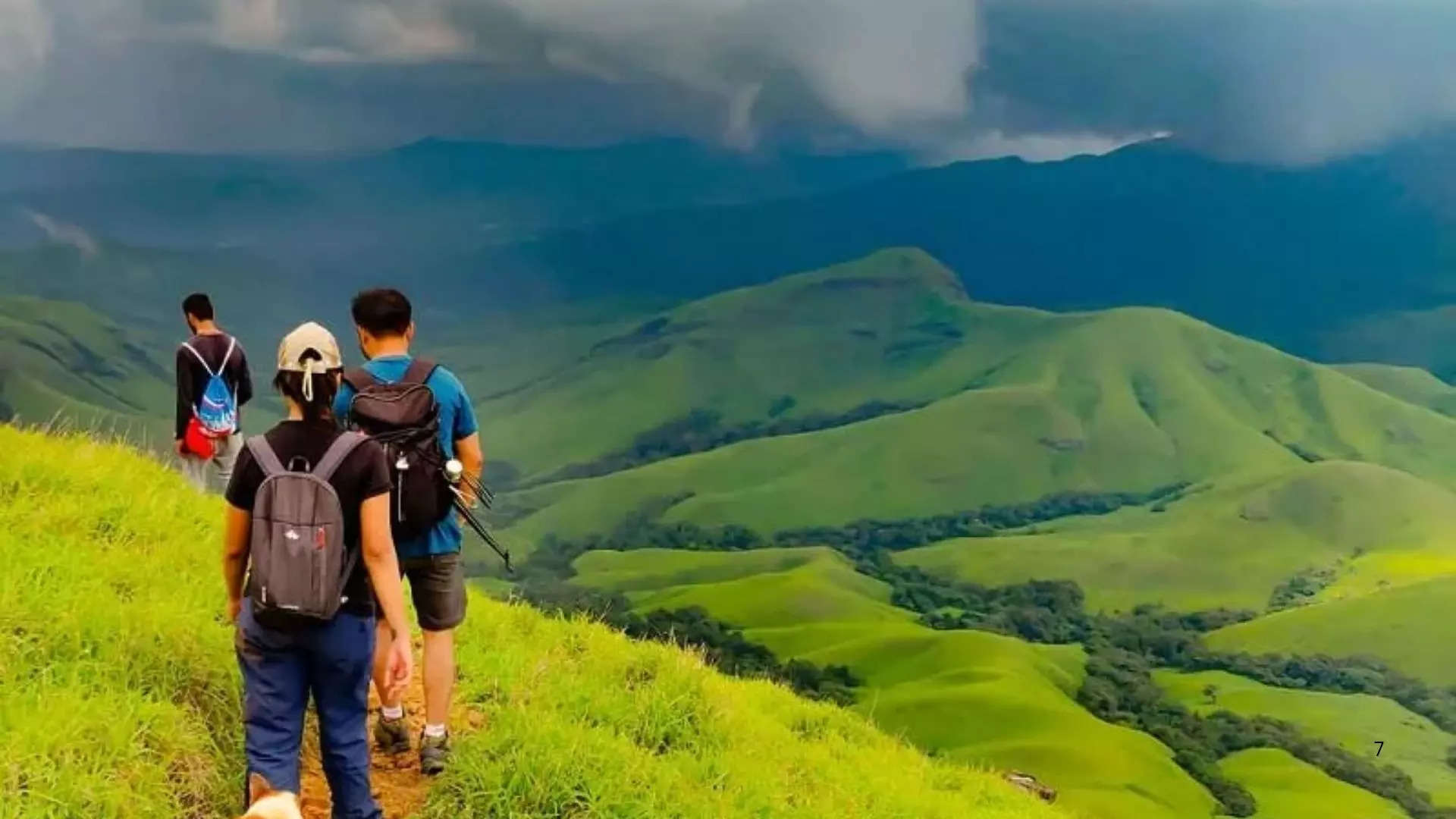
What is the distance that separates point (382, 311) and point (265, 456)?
1.60 metres

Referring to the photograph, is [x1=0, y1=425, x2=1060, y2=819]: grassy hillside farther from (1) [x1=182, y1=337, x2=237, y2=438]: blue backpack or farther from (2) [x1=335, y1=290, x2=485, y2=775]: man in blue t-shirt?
(1) [x1=182, y1=337, x2=237, y2=438]: blue backpack

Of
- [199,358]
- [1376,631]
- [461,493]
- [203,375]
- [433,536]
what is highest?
[199,358]

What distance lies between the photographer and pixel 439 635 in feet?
24.5

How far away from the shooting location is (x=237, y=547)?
580cm

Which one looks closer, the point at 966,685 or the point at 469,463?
the point at 469,463

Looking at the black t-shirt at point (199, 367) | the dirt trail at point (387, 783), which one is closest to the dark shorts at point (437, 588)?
the dirt trail at point (387, 783)

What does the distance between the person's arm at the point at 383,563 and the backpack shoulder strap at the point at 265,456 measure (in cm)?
43

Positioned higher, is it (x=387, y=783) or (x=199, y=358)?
(x=199, y=358)

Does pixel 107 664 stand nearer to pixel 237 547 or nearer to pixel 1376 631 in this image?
pixel 237 547

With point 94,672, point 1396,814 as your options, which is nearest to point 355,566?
point 94,672

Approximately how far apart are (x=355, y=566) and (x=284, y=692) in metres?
0.74

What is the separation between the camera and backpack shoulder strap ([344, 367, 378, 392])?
22.3ft

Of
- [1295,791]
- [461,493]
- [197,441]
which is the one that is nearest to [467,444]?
[461,493]

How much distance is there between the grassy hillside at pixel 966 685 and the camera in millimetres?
104125
